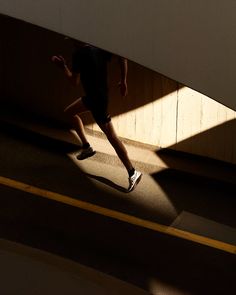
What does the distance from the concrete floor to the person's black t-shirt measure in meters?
0.66

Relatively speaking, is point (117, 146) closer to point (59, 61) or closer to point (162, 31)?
point (59, 61)

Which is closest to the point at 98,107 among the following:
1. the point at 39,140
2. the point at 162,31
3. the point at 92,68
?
the point at 92,68

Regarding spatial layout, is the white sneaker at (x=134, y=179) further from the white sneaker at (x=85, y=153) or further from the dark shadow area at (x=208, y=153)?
the white sneaker at (x=85, y=153)

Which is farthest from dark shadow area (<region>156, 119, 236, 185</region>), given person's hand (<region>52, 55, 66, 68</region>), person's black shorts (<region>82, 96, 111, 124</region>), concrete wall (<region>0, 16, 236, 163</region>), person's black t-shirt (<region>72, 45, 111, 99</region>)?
person's hand (<region>52, 55, 66, 68</region>)

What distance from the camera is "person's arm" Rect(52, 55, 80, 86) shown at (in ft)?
14.4

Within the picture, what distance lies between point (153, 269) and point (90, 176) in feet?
4.29

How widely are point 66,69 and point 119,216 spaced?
125 centimetres

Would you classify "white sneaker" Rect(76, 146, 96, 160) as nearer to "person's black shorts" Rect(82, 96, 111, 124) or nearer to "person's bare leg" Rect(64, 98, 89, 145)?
→ "person's bare leg" Rect(64, 98, 89, 145)

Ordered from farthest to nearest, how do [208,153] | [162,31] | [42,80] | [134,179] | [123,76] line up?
[42,80] → [208,153] → [134,179] → [123,76] → [162,31]

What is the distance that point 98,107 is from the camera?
15.2ft

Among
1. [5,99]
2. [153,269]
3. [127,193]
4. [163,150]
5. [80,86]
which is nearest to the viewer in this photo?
[153,269]

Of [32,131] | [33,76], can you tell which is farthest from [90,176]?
[33,76]

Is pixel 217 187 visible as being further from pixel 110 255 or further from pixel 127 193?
pixel 110 255

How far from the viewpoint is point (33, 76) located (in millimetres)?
5289
